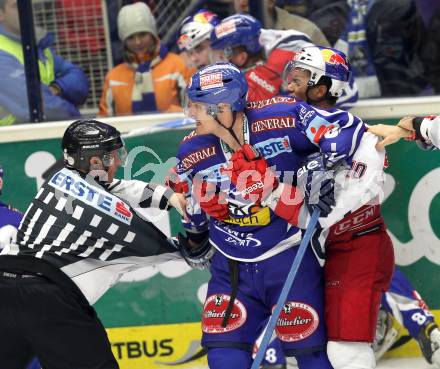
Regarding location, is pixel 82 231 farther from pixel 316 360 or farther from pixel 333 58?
pixel 333 58

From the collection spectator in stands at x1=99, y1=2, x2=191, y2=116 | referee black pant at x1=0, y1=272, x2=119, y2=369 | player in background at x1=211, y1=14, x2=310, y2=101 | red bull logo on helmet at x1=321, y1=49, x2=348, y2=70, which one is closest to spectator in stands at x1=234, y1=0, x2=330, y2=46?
player in background at x1=211, y1=14, x2=310, y2=101

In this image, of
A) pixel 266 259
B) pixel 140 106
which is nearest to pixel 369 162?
pixel 266 259

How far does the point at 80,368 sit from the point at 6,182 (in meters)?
1.78

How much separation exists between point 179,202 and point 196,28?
1.36 meters

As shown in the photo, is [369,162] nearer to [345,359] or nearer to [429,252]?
[345,359]

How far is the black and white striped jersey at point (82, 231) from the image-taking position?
14.2ft

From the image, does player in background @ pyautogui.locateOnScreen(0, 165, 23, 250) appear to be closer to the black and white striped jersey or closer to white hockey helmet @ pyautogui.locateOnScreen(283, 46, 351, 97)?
the black and white striped jersey

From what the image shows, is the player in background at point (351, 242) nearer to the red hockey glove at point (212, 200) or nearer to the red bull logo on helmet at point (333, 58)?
the red bull logo on helmet at point (333, 58)

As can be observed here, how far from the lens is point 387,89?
5.55 metres

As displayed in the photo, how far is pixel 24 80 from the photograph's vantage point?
5.80m

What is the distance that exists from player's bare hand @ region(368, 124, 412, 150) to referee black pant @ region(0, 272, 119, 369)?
131 cm

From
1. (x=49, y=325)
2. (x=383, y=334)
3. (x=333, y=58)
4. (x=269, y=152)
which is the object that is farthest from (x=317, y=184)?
(x=383, y=334)

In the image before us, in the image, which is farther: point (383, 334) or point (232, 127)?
point (383, 334)

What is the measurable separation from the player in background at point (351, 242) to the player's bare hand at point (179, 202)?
1.91 ft
